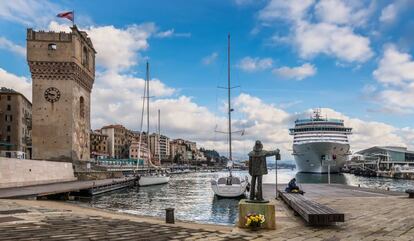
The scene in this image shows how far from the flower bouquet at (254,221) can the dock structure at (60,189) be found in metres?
21.4

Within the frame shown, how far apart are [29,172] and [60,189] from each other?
7.18 meters

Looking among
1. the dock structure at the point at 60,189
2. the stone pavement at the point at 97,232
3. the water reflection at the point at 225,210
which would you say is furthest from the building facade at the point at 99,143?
the stone pavement at the point at 97,232

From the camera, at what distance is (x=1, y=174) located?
1403 inches

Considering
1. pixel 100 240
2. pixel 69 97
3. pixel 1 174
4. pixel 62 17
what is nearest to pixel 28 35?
pixel 62 17

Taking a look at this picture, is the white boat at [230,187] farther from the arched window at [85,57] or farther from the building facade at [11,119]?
the building facade at [11,119]

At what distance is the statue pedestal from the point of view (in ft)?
38.5

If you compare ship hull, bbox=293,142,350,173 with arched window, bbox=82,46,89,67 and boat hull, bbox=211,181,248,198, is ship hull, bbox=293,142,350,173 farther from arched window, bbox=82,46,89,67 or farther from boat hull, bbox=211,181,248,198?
boat hull, bbox=211,181,248,198

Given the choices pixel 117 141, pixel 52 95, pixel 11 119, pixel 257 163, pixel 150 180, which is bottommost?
pixel 150 180

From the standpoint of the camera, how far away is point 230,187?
124ft

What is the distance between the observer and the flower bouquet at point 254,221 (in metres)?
11.5

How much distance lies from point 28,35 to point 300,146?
2542 inches

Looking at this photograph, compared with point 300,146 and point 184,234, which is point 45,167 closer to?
point 184,234

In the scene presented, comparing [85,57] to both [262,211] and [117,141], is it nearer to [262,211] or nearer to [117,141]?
[262,211]

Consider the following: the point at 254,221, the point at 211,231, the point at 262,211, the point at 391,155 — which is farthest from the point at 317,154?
the point at 211,231
